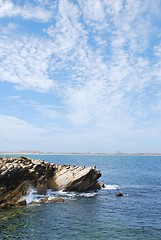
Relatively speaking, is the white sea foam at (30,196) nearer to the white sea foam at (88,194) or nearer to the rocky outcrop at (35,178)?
the rocky outcrop at (35,178)

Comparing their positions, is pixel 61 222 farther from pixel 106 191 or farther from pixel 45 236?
pixel 106 191

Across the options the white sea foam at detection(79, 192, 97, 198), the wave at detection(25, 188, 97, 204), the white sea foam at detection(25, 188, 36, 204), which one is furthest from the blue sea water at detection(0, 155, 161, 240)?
the white sea foam at detection(79, 192, 97, 198)

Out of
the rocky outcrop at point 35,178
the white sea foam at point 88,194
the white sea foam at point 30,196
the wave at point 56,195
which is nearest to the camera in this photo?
the rocky outcrop at point 35,178

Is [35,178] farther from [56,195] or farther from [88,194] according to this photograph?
[88,194]

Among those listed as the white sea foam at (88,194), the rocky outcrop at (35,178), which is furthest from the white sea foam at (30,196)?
the white sea foam at (88,194)

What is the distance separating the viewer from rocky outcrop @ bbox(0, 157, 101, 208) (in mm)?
53719

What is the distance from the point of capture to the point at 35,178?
210 ft

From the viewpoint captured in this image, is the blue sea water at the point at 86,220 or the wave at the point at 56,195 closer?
the blue sea water at the point at 86,220

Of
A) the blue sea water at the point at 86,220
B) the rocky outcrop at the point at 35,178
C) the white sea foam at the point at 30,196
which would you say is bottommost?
the blue sea water at the point at 86,220

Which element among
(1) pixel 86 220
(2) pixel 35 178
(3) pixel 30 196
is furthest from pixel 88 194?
(1) pixel 86 220

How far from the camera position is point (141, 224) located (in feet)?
141

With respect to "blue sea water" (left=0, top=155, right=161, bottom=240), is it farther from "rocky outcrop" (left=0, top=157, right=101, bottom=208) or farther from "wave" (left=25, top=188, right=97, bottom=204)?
"rocky outcrop" (left=0, top=157, right=101, bottom=208)

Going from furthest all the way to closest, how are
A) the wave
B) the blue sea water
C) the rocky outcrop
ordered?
the wave < the rocky outcrop < the blue sea water

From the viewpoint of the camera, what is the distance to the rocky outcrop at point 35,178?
53.7 m
